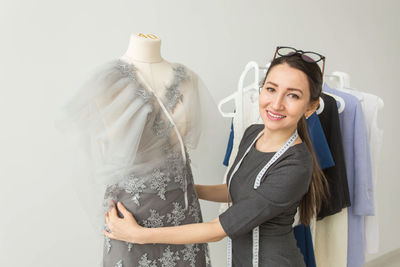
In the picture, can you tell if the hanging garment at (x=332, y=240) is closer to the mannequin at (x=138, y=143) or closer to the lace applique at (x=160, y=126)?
the mannequin at (x=138, y=143)

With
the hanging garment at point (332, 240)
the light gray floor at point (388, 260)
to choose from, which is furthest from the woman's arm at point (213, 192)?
the light gray floor at point (388, 260)

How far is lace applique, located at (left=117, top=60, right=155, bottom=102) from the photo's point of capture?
0.87 meters

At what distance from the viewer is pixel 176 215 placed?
967 millimetres

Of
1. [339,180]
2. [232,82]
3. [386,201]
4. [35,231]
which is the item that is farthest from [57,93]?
[386,201]

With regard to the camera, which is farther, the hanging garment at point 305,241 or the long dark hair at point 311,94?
the hanging garment at point 305,241

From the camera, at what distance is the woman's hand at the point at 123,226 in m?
0.87

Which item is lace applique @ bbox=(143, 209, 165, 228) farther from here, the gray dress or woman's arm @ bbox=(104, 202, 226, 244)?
the gray dress

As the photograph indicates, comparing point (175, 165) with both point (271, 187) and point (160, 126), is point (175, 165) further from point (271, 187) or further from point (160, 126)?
point (271, 187)

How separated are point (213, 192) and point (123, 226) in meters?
0.43

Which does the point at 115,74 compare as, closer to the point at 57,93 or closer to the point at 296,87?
the point at 296,87

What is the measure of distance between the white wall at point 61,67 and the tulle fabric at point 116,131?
211mm

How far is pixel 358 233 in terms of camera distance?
170 cm

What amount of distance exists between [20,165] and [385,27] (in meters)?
2.89

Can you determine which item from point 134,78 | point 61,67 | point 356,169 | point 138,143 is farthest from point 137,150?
point 356,169
